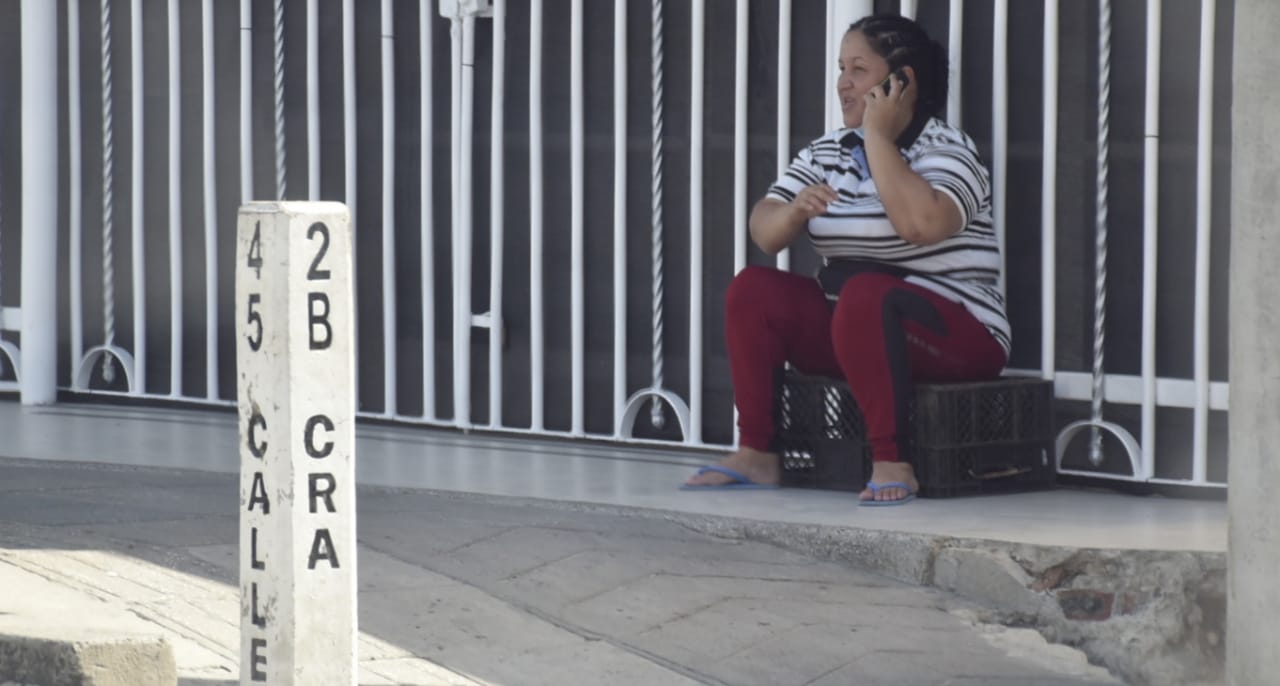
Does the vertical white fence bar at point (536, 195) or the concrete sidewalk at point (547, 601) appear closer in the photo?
the concrete sidewalk at point (547, 601)

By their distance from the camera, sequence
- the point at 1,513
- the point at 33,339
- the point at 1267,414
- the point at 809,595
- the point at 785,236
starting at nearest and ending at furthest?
1. the point at 1267,414
2. the point at 809,595
3. the point at 1,513
4. the point at 785,236
5. the point at 33,339

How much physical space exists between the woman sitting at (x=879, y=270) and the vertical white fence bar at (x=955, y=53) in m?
0.24

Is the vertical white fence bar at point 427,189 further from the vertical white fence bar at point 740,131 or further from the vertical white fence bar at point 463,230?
the vertical white fence bar at point 740,131

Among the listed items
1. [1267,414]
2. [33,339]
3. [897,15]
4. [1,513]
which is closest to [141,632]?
[1,513]

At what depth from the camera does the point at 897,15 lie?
5.40 m

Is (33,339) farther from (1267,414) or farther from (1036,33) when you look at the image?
(1267,414)

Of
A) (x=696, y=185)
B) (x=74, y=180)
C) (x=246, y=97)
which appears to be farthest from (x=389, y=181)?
(x=74, y=180)


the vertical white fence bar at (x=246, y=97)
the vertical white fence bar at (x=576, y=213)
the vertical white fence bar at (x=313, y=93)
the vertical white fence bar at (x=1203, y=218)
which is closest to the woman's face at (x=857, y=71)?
the vertical white fence bar at (x=1203, y=218)

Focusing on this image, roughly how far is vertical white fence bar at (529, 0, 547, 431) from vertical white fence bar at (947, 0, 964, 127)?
133 cm

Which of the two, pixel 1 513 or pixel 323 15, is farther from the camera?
pixel 323 15

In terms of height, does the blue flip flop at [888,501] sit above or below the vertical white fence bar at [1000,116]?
below

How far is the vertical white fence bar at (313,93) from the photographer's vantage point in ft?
21.7

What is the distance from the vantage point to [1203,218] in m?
5.22

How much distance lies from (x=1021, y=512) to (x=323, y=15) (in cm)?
301
